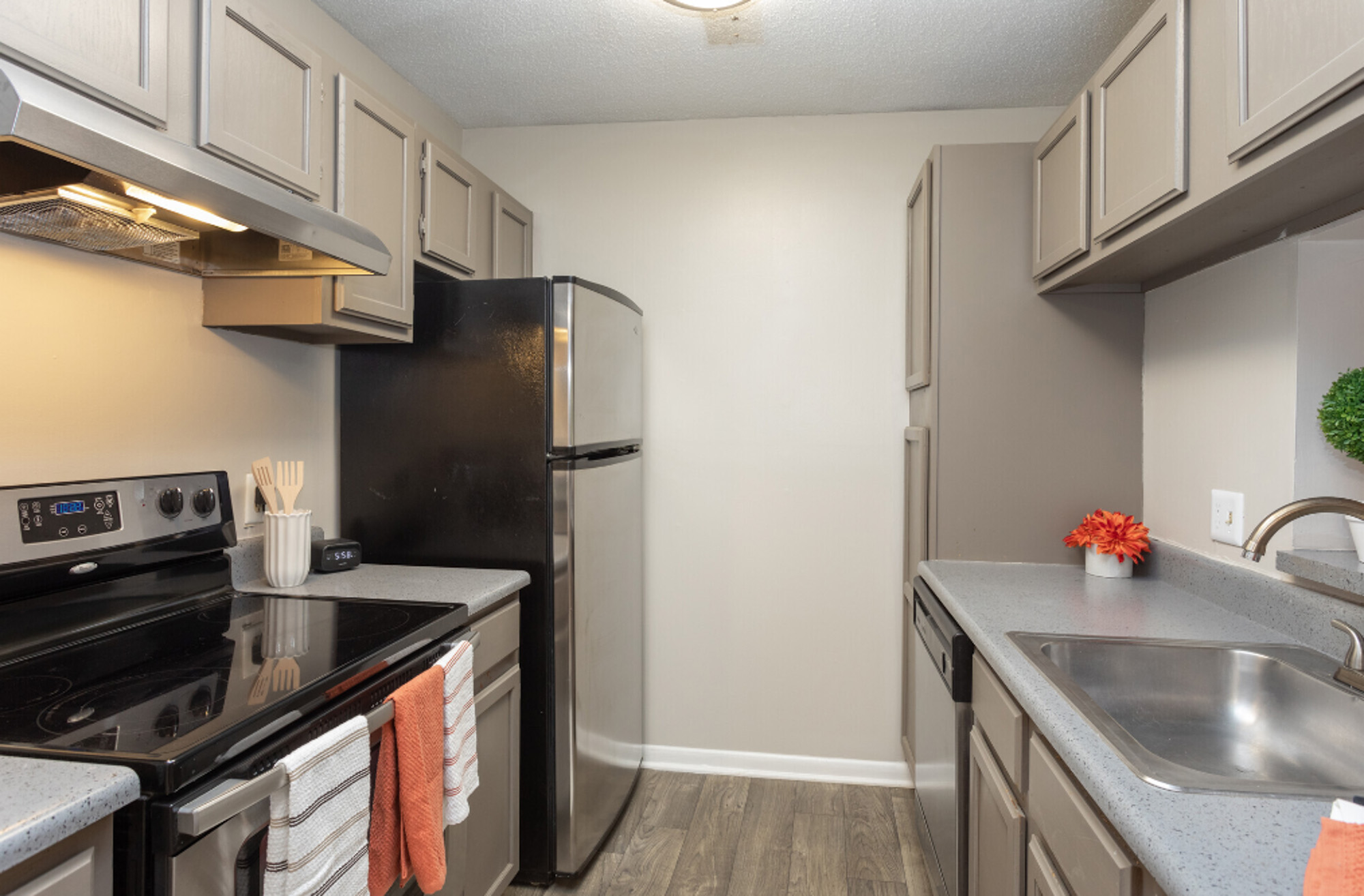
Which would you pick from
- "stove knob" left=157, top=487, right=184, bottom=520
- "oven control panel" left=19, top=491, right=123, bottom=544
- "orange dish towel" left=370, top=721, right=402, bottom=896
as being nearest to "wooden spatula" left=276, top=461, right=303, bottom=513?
"stove knob" left=157, top=487, right=184, bottom=520

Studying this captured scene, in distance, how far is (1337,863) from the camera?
2.05 feet

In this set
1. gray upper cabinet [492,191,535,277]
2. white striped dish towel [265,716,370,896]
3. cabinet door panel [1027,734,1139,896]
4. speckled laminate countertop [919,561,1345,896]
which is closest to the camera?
speckled laminate countertop [919,561,1345,896]

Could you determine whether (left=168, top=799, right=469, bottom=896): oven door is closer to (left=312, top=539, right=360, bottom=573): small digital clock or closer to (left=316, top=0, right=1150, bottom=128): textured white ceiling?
(left=312, top=539, right=360, bottom=573): small digital clock

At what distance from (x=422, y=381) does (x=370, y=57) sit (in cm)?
110

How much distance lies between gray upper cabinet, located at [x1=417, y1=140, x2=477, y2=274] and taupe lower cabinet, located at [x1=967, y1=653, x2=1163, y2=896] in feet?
5.94

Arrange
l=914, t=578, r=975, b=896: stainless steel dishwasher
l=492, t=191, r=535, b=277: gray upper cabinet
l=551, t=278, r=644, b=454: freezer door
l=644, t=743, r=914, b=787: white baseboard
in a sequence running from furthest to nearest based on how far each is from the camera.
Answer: l=644, t=743, r=914, b=787: white baseboard < l=492, t=191, r=535, b=277: gray upper cabinet < l=551, t=278, r=644, b=454: freezer door < l=914, t=578, r=975, b=896: stainless steel dishwasher

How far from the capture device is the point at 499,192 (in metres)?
2.65

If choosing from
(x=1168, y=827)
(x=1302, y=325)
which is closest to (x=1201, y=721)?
(x=1168, y=827)

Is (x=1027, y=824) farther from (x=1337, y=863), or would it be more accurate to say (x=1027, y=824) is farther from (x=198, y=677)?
(x=198, y=677)

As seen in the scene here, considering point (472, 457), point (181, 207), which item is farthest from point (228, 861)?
point (472, 457)

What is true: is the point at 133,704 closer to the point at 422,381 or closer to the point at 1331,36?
the point at 422,381

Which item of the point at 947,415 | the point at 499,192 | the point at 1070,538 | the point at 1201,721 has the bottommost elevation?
the point at 1201,721

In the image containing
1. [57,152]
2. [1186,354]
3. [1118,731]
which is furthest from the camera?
[1186,354]

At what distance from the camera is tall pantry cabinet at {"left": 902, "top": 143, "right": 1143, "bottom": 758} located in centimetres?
214
